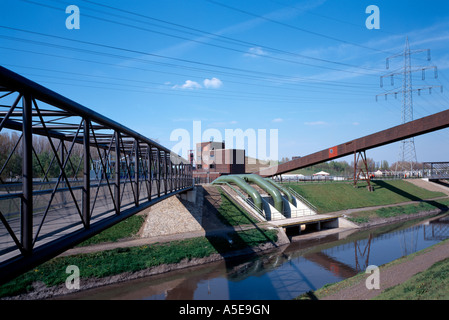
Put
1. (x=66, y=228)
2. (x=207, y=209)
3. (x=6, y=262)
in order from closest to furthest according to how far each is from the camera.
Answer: (x=6, y=262) → (x=66, y=228) → (x=207, y=209)

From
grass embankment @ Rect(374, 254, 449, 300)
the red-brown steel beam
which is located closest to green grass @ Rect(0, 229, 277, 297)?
grass embankment @ Rect(374, 254, 449, 300)

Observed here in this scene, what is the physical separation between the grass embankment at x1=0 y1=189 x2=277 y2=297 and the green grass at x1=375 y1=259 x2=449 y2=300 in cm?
1139

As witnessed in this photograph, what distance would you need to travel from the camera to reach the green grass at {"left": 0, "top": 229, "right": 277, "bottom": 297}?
15102 millimetres

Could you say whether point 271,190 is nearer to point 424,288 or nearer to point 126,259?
point 126,259

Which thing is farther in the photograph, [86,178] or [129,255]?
[129,255]

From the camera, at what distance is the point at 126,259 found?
18125 millimetres

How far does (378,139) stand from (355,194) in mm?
9337

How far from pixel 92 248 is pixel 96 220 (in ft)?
39.3

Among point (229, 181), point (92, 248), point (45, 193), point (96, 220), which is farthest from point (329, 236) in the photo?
point (45, 193)

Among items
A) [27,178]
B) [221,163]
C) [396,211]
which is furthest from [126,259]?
[221,163]

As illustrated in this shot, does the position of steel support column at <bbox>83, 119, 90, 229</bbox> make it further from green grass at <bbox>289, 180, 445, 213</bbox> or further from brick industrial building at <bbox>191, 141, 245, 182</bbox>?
brick industrial building at <bbox>191, 141, 245, 182</bbox>

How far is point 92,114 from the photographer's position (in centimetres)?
730

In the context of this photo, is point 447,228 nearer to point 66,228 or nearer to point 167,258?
point 167,258

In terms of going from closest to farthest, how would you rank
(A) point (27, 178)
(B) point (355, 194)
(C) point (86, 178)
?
(A) point (27, 178)
(C) point (86, 178)
(B) point (355, 194)
